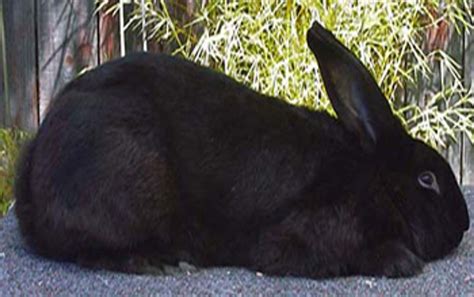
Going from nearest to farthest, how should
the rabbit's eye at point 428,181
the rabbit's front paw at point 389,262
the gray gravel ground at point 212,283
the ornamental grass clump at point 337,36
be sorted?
1. the gray gravel ground at point 212,283
2. the rabbit's front paw at point 389,262
3. the rabbit's eye at point 428,181
4. the ornamental grass clump at point 337,36

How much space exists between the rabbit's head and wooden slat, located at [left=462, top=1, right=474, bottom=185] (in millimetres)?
1595

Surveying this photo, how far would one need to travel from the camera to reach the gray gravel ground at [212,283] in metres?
2.17

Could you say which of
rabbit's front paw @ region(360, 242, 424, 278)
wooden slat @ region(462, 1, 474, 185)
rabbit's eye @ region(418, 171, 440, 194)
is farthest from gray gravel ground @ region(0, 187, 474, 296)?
wooden slat @ region(462, 1, 474, 185)

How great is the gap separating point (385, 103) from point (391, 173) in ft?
0.57

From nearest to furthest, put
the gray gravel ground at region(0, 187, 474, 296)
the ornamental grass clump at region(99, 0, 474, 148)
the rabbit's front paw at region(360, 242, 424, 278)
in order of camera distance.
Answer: the gray gravel ground at region(0, 187, 474, 296) < the rabbit's front paw at region(360, 242, 424, 278) < the ornamental grass clump at region(99, 0, 474, 148)

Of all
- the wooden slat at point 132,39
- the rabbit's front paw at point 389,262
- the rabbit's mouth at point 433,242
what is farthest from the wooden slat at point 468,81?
the rabbit's front paw at point 389,262

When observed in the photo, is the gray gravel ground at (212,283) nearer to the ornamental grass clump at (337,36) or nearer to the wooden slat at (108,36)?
the ornamental grass clump at (337,36)

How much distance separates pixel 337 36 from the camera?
358 centimetres

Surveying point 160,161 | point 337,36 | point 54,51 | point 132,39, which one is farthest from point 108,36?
point 160,161

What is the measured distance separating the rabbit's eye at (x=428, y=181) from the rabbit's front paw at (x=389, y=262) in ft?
0.60

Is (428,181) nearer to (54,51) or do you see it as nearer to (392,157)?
(392,157)

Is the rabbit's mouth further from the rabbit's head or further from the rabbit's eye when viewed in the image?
the rabbit's eye

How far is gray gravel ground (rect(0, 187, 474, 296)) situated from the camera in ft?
7.12

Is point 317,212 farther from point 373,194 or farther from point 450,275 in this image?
point 450,275
